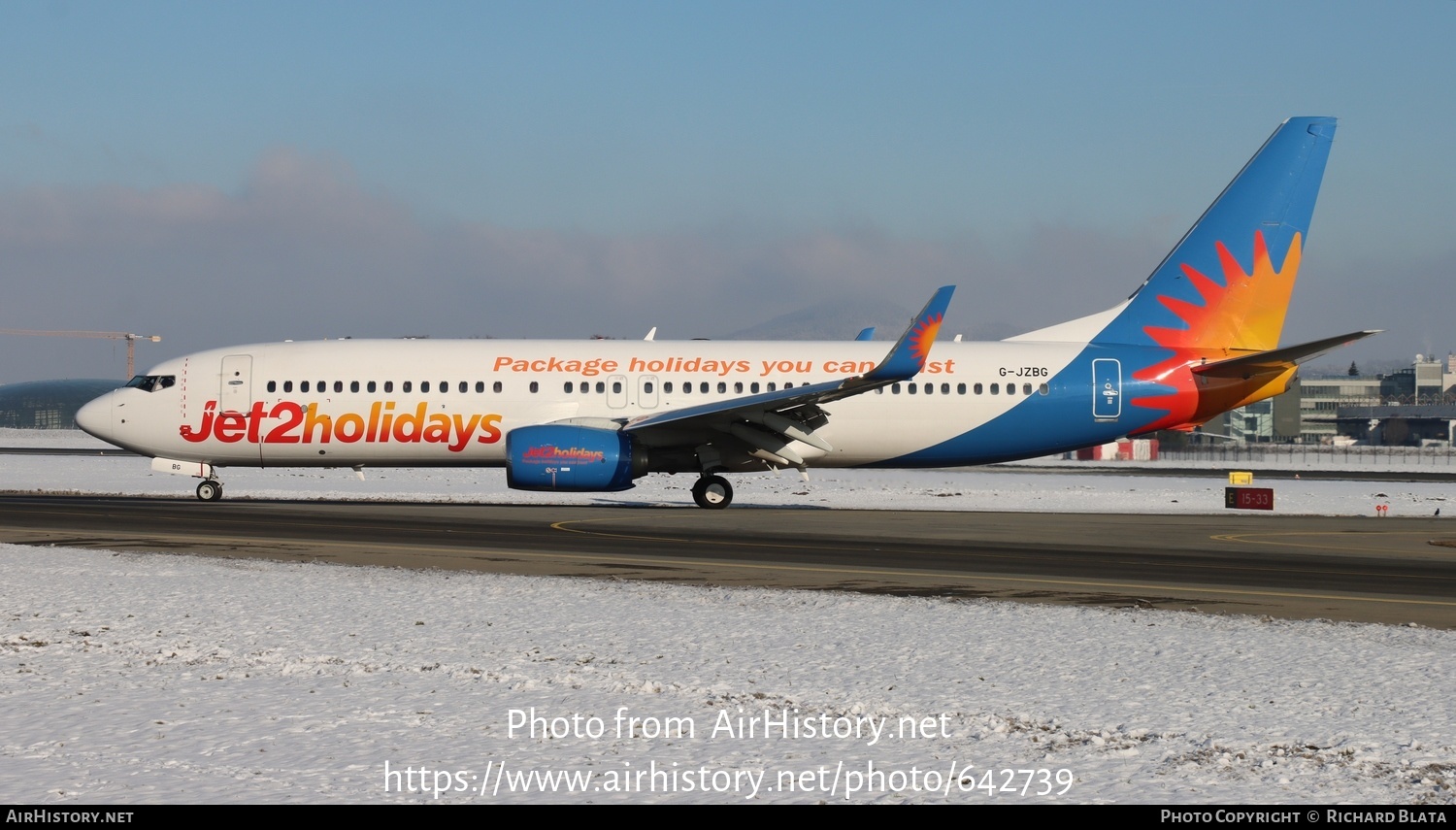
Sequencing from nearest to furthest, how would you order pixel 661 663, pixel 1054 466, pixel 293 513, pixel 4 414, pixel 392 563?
pixel 661 663 → pixel 392 563 → pixel 293 513 → pixel 1054 466 → pixel 4 414

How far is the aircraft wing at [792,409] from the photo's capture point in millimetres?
28453

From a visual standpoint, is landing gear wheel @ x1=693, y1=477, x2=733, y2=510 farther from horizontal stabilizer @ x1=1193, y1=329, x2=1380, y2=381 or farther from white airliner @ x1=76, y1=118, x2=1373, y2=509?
horizontal stabilizer @ x1=1193, y1=329, x2=1380, y2=381

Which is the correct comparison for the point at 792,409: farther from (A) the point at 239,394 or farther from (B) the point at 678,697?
(B) the point at 678,697

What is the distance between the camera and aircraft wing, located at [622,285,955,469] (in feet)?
93.4

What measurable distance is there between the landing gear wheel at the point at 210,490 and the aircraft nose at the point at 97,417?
8.68 feet

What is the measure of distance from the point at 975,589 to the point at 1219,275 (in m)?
19.8

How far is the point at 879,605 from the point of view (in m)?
14.8

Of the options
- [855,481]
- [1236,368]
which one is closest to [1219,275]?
[1236,368]

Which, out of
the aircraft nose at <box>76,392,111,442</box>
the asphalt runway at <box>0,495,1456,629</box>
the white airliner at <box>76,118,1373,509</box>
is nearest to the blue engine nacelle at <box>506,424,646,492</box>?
the asphalt runway at <box>0,495,1456,629</box>

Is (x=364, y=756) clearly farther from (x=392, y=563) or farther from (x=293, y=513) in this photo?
(x=293, y=513)

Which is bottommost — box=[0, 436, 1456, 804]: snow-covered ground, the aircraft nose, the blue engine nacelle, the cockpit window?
box=[0, 436, 1456, 804]: snow-covered ground

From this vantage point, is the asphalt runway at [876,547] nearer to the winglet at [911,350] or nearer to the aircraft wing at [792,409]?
the aircraft wing at [792,409]

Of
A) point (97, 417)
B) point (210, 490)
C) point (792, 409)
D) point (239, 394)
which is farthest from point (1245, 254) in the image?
point (97, 417)

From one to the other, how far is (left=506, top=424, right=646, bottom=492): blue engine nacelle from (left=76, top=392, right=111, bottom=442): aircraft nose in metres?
11.3
